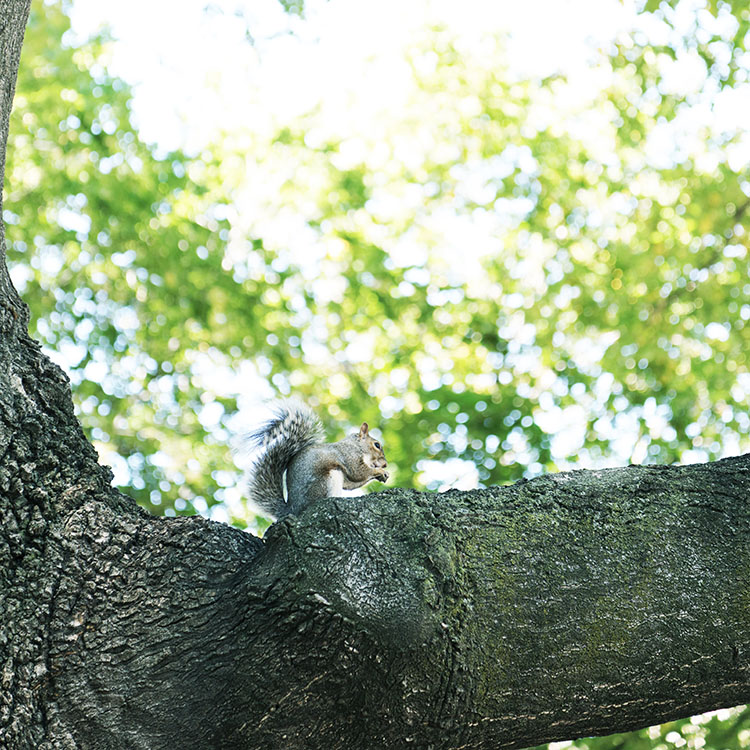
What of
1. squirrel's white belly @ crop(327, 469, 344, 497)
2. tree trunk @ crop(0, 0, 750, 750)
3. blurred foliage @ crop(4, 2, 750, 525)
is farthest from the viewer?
blurred foliage @ crop(4, 2, 750, 525)

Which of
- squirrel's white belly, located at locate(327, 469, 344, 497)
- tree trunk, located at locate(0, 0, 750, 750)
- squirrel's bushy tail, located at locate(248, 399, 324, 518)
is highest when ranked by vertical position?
squirrel's bushy tail, located at locate(248, 399, 324, 518)

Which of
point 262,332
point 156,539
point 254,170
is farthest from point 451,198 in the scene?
point 156,539

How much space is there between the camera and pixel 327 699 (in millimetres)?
1519

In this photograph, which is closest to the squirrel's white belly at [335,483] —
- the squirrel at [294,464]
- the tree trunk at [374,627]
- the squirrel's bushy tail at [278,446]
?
the squirrel at [294,464]

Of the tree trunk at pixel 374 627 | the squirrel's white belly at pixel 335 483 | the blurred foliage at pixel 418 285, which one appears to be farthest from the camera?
the blurred foliage at pixel 418 285

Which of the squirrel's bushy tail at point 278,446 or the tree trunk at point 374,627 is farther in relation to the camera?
the squirrel's bushy tail at point 278,446

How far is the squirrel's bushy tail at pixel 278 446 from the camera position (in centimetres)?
275

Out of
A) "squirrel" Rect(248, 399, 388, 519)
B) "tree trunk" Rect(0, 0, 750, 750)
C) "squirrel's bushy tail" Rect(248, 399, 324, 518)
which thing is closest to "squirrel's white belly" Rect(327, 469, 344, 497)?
"squirrel" Rect(248, 399, 388, 519)

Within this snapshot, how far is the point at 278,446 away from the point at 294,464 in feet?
0.25

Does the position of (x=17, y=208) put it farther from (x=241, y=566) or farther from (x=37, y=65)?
(x=241, y=566)

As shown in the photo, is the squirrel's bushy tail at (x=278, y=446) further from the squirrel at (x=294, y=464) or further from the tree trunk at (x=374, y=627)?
the tree trunk at (x=374, y=627)

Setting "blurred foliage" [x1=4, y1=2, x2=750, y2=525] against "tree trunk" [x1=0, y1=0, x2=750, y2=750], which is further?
"blurred foliage" [x1=4, y1=2, x2=750, y2=525]

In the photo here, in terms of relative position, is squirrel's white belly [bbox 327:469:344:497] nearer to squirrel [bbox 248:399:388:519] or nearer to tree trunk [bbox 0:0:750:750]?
squirrel [bbox 248:399:388:519]

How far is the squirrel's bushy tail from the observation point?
275cm
